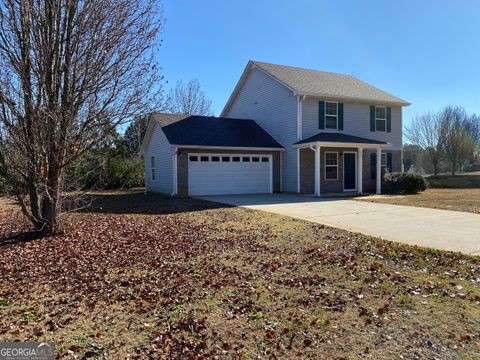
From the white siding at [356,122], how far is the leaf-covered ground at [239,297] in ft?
42.8

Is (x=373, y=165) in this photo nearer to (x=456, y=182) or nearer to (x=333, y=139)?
(x=333, y=139)

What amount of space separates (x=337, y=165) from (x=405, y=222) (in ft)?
35.9

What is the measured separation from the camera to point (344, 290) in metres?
5.09

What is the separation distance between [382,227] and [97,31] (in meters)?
8.04

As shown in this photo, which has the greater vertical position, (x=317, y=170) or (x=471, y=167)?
(x=471, y=167)

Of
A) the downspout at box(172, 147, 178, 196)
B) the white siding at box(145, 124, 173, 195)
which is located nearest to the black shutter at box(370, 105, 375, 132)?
the downspout at box(172, 147, 178, 196)

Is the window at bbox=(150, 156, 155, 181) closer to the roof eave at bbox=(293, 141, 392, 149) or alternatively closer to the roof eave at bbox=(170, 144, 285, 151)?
the roof eave at bbox=(170, 144, 285, 151)

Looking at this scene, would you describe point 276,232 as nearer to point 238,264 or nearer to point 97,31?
point 238,264

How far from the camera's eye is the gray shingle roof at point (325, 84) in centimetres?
2100

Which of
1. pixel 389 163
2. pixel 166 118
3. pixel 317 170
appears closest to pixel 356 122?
pixel 389 163

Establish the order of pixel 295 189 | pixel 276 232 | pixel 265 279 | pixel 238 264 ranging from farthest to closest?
pixel 295 189, pixel 276 232, pixel 238 264, pixel 265 279

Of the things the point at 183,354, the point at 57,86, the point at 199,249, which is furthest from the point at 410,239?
the point at 57,86

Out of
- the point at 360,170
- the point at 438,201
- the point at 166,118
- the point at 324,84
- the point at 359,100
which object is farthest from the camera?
the point at 324,84

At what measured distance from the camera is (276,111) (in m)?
22.2
